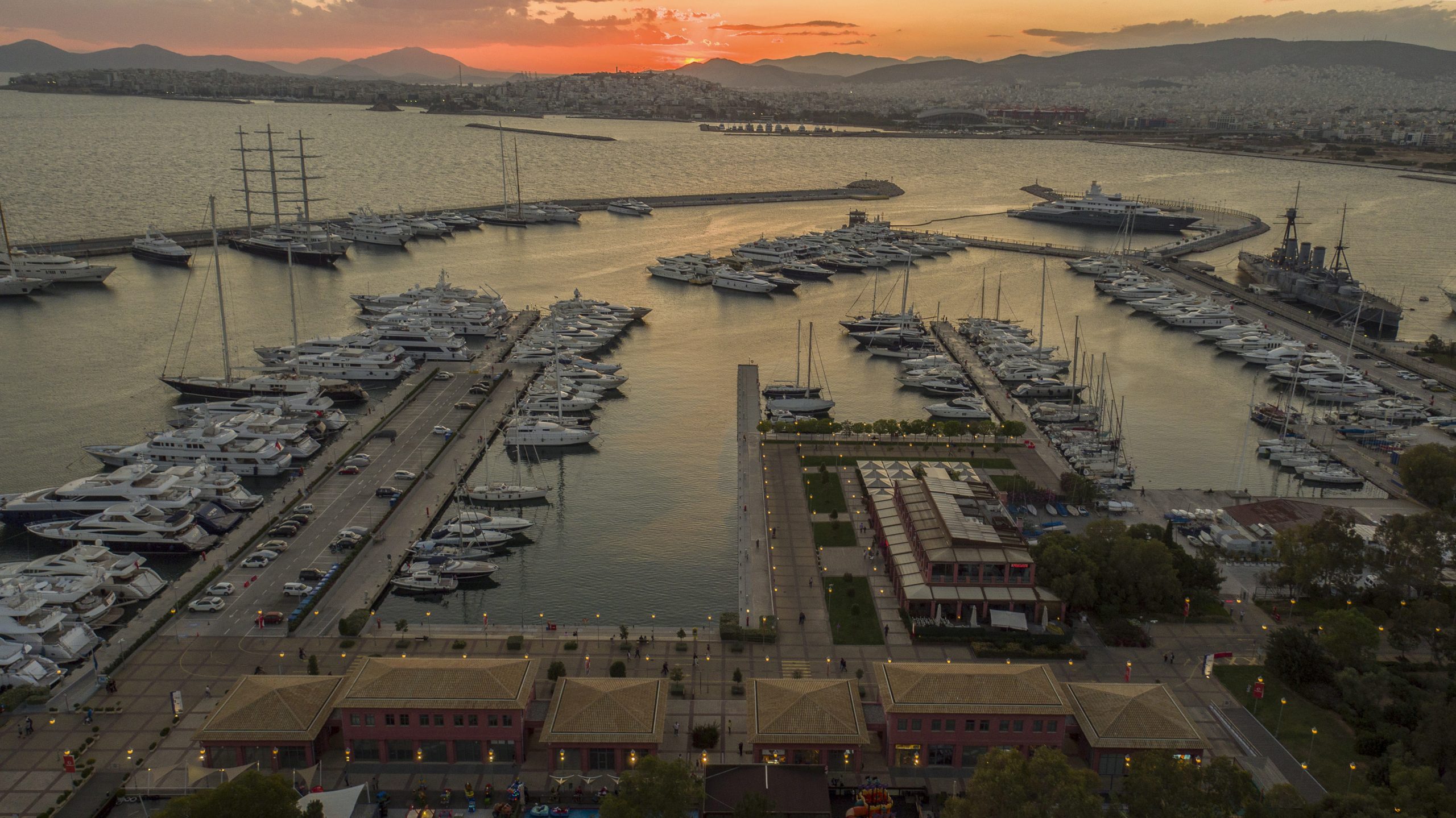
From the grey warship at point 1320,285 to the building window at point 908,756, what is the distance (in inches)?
2078

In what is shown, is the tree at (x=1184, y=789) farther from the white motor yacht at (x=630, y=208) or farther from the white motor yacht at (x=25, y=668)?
the white motor yacht at (x=630, y=208)

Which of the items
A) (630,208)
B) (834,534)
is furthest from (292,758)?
(630,208)

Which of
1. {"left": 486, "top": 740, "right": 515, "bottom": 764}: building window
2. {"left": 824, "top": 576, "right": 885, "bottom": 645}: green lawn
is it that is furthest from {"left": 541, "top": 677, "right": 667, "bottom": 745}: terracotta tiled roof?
{"left": 824, "top": 576, "right": 885, "bottom": 645}: green lawn

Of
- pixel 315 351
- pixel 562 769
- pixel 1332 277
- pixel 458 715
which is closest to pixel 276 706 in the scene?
pixel 458 715

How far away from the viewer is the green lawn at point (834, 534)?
36812 mm

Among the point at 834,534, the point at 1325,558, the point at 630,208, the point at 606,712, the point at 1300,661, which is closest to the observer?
the point at 606,712

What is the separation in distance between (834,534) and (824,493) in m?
3.94

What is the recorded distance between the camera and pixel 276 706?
966 inches

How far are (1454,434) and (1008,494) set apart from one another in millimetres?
25389

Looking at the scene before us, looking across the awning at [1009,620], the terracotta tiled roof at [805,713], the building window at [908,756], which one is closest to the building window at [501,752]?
the terracotta tiled roof at [805,713]

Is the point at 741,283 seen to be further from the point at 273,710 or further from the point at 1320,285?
the point at 273,710

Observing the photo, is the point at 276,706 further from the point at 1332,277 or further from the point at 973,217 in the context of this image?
the point at 973,217

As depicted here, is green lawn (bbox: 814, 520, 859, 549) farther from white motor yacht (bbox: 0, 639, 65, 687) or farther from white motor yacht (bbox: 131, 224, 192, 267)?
white motor yacht (bbox: 131, 224, 192, 267)

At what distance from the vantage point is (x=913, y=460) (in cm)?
4478
